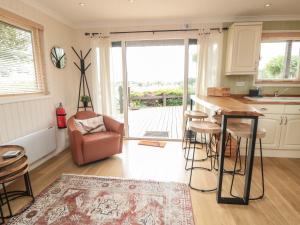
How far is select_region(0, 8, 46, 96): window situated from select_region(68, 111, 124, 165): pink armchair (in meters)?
0.82

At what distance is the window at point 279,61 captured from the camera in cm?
328

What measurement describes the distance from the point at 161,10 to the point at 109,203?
2895 mm

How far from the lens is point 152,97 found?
7.07m

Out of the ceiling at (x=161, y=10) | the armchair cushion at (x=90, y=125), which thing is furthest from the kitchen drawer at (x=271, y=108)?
the armchair cushion at (x=90, y=125)

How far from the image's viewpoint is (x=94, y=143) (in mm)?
2654

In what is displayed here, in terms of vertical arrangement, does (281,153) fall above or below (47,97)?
below

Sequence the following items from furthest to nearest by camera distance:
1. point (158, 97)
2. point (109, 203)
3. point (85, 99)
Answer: point (158, 97) < point (85, 99) < point (109, 203)

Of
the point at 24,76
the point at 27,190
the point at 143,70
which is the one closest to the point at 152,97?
the point at 143,70

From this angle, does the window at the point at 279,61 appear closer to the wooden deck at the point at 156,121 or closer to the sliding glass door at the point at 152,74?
the sliding glass door at the point at 152,74

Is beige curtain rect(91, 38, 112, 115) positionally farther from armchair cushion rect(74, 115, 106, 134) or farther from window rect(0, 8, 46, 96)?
window rect(0, 8, 46, 96)

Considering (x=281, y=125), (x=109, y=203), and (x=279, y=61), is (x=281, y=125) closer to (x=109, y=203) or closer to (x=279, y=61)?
(x=279, y=61)

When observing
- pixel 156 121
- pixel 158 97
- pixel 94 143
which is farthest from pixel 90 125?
pixel 158 97

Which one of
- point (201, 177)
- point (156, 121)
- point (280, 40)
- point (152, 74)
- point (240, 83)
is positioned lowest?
point (201, 177)

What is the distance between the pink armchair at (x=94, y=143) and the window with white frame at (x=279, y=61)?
2.90 metres
